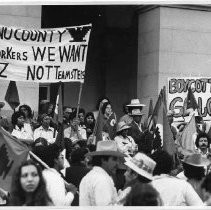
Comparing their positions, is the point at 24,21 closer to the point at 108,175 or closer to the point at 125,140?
the point at 125,140

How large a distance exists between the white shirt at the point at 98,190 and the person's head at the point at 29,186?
3.71 ft

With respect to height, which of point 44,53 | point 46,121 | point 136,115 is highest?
point 44,53

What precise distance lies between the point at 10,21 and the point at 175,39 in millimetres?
3678

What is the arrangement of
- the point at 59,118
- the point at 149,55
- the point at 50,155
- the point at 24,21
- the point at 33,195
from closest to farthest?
1. the point at 33,195
2. the point at 50,155
3. the point at 59,118
4. the point at 24,21
5. the point at 149,55

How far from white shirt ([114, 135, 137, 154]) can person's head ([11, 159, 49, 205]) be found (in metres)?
5.88

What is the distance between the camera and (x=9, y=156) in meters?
11.2

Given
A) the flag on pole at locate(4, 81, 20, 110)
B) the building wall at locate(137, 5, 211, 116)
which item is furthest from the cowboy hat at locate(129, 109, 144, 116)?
the building wall at locate(137, 5, 211, 116)

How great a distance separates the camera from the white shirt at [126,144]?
48.4 feet

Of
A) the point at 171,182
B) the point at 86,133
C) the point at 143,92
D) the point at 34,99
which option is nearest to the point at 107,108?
the point at 86,133

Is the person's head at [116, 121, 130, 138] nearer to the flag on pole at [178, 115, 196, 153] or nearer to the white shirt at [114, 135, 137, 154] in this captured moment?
the white shirt at [114, 135, 137, 154]

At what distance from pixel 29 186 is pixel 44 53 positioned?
8566 millimetres

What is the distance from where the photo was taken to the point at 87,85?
963 inches

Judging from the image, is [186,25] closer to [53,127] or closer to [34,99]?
[34,99]

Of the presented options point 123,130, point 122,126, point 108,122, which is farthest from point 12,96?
point 123,130
